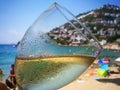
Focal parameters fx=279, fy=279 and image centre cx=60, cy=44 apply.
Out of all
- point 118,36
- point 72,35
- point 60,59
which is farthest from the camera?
point 118,36

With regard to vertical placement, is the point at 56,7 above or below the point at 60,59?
above

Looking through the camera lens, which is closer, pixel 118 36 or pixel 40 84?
pixel 40 84

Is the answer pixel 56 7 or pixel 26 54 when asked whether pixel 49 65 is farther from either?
pixel 56 7

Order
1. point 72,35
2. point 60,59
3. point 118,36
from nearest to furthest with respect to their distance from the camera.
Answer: point 60,59
point 72,35
point 118,36

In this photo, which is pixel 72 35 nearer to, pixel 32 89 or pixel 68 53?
pixel 68 53

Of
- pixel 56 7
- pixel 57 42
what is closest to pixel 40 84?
pixel 57 42

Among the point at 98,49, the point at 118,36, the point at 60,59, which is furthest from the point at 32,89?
the point at 118,36

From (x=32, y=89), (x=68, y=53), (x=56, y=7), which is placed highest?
(x=56, y=7)
